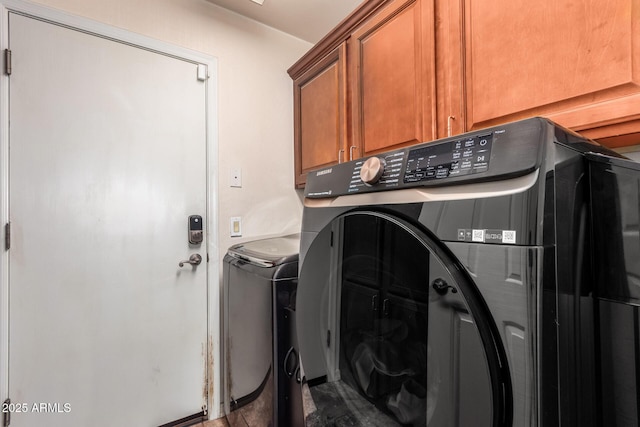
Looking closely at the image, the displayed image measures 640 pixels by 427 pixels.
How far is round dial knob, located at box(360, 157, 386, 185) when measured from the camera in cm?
68

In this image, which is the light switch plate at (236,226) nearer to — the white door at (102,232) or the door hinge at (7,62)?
the white door at (102,232)

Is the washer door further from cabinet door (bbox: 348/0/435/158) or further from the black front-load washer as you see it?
cabinet door (bbox: 348/0/435/158)

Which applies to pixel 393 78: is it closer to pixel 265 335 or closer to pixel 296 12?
pixel 296 12

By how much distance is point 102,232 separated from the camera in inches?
56.6

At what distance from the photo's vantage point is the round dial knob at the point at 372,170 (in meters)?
0.68

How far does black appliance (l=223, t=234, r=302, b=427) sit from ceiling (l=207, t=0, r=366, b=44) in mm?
1415

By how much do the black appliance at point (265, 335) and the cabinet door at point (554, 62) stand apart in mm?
908

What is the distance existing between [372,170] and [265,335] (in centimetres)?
81

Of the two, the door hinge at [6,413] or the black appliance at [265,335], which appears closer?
the black appliance at [265,335]

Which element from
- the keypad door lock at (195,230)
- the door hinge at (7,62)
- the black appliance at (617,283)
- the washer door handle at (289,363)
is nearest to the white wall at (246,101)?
the keypad door lock at (195,230)

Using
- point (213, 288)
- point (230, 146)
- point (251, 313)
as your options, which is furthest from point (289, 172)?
point (251, 313)

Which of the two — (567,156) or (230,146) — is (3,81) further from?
(567,156)

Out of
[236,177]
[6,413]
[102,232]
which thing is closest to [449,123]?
[236,177]

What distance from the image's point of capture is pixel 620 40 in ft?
2.38
